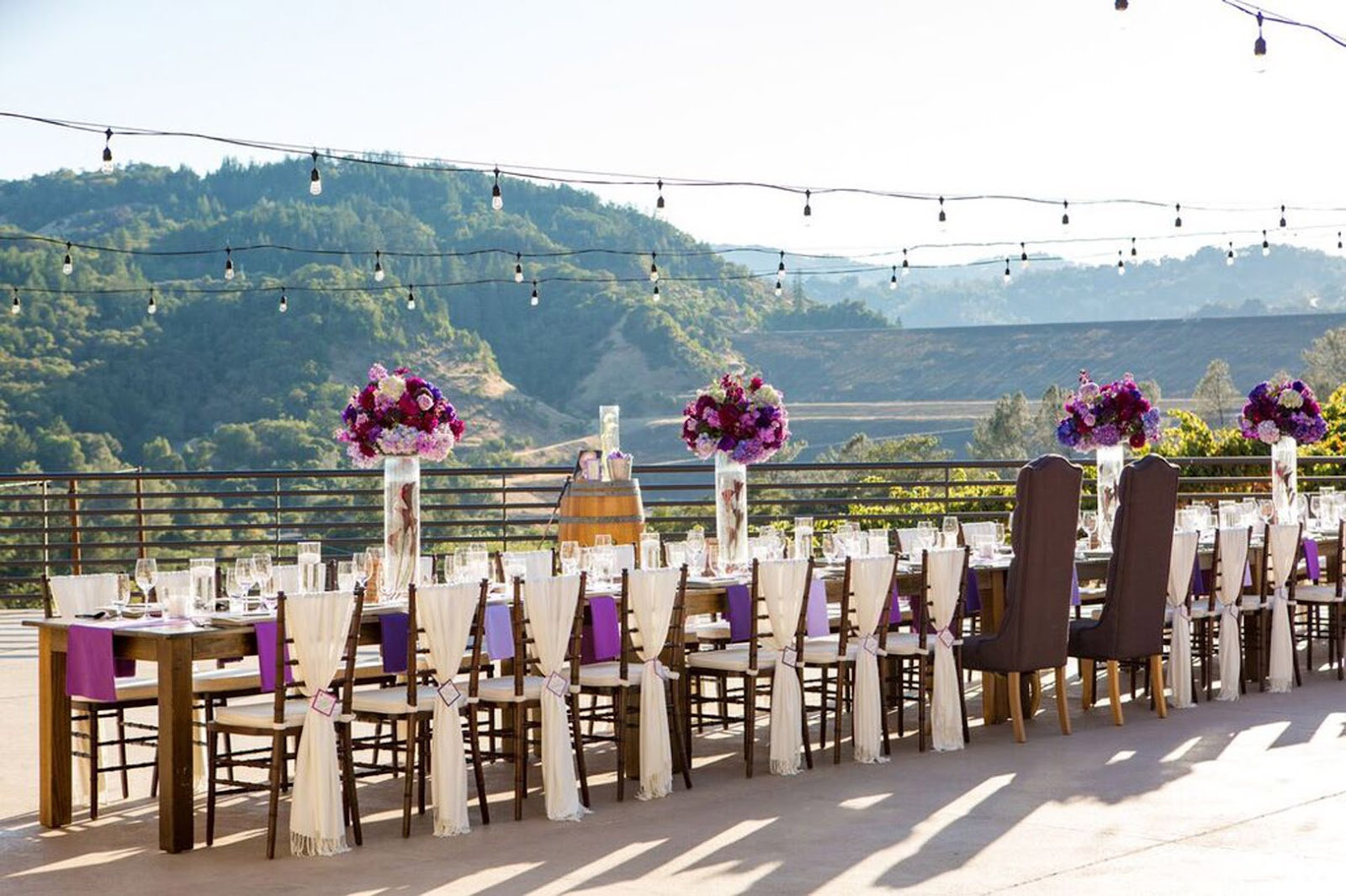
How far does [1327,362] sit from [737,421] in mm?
37249

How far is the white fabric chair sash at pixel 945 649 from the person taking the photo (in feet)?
24.4

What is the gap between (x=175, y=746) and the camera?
5711 mm

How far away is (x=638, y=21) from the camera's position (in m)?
23.0

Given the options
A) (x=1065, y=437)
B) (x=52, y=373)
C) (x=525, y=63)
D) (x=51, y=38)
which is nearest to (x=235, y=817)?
(x=51, y=38)

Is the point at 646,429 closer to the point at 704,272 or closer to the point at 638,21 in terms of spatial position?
the point at 704,272

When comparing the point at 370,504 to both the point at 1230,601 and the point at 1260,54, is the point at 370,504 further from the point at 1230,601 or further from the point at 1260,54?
the point at 1260,54

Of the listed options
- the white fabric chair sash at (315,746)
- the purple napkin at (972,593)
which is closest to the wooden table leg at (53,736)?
the white fabric chair sash at (315,746)

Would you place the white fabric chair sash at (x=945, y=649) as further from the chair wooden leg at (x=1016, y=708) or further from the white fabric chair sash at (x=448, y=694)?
the white fabric chair sash at (x=448, y=694)

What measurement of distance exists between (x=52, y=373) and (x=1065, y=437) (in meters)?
24.4

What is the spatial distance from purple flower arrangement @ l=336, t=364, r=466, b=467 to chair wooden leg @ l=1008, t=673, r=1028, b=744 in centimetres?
260

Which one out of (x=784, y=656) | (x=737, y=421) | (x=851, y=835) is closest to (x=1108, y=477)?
(x=737, y=421)

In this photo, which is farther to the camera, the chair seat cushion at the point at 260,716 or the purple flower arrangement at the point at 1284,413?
the purple flower arrangement at the point at 1284,413

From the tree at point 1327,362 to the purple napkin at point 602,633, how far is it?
36.6m

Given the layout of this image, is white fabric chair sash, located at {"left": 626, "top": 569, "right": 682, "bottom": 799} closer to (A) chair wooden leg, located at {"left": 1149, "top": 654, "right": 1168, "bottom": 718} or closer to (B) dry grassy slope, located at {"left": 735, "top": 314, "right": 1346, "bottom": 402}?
(A) chair wooden leg, located at {"left": 1149, "top": 654, "right": 1168, "bottom": 718}
